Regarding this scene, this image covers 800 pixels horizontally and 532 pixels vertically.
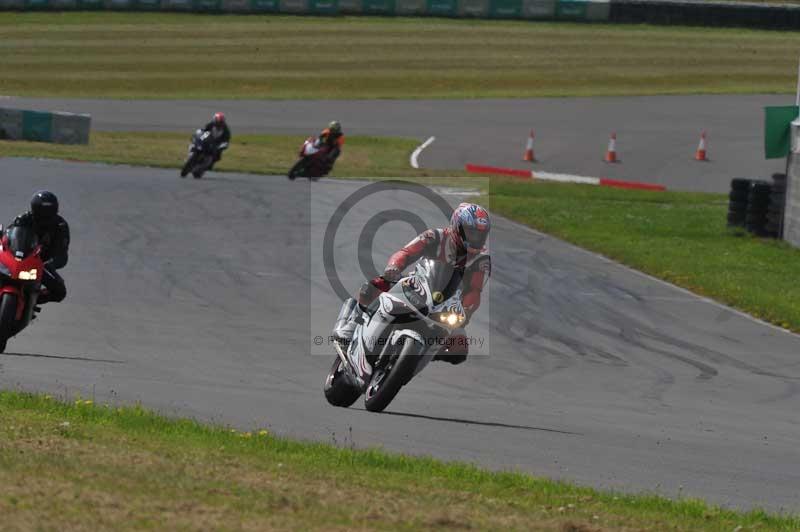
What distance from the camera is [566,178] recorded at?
32250mm

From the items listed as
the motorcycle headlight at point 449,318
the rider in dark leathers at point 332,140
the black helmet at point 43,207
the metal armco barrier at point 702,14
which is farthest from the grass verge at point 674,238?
the metal armco barrier at point 702,14

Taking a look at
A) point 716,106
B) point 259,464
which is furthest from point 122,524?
point 716,106

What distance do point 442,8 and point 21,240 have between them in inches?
1733

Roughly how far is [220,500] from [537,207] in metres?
19.5

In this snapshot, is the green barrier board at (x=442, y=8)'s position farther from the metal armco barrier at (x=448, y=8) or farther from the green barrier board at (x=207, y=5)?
the green barrier board at (x=207, y=5)

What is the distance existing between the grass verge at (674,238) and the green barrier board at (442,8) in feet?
81.9

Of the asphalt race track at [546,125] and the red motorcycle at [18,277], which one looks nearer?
the red motorcycle at [18,277]

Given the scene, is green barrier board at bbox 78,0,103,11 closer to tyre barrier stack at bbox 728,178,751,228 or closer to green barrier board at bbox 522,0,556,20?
green barrier board at bbox 522,0,556,20

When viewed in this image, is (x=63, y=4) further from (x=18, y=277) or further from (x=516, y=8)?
(x=18, y=277)

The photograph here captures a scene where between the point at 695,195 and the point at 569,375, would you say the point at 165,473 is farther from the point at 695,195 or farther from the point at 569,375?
the point at 695,195

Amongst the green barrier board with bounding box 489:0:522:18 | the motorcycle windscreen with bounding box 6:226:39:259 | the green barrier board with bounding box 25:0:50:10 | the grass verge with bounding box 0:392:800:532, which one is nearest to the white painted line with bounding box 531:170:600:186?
the motorcycle windscreen with bounding box 6:226:39:259

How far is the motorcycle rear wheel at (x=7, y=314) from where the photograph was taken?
11266mm

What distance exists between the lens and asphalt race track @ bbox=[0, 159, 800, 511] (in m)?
9.35

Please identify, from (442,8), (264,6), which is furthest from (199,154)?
(442,8)
